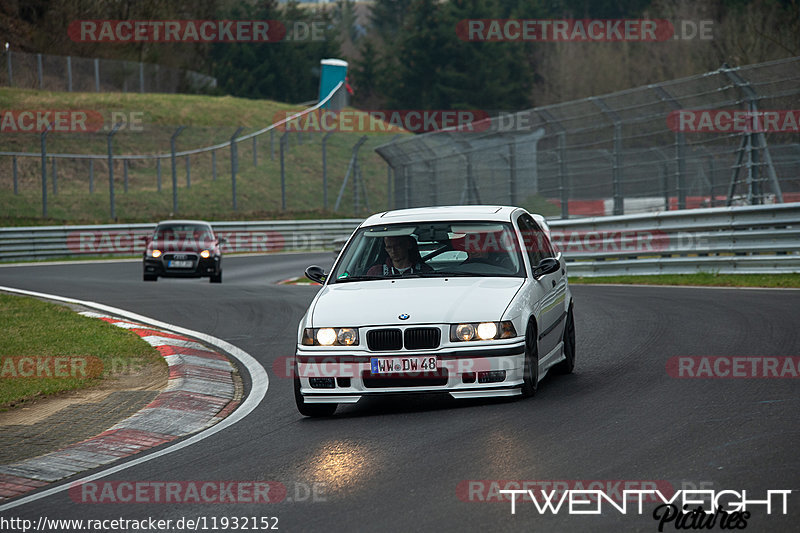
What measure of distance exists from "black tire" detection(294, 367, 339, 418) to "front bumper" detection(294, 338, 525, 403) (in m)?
0.15

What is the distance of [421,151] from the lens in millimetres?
30859

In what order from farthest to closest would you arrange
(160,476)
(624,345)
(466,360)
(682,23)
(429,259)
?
(682,23)
(624,345)
(429,259)
(466,360)
(160,476)

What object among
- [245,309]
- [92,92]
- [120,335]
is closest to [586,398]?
[120,335]

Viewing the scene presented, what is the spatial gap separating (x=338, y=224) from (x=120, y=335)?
97.0 ft

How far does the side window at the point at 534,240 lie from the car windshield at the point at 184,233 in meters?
15.0

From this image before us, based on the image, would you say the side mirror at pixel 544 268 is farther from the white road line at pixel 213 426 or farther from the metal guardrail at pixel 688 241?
the metal guardrail at pixel 688 241

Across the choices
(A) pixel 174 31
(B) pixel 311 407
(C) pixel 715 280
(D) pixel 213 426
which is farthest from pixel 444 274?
(A) pixel 174 31

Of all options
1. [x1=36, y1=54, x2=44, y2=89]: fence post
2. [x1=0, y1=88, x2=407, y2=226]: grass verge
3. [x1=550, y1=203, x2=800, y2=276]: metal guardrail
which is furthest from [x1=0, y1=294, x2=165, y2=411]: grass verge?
[x1=36, y1=54, x2=44, y2=89]: fence post

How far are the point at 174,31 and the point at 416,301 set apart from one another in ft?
217

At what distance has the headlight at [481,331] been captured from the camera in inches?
290

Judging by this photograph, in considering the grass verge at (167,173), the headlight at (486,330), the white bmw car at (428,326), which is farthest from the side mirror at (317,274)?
the grass verge at (167,173)

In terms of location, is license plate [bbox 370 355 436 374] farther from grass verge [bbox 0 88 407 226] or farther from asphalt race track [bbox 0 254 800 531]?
grass verge [bbox 0 88 407 226]

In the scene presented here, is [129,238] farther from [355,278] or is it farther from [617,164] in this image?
[355,278]

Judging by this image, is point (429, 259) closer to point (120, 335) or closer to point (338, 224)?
point (120, 335)
